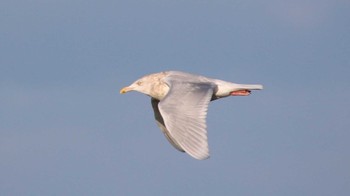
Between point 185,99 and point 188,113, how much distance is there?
746 mm

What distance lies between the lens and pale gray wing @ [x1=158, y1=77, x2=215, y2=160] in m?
30.5

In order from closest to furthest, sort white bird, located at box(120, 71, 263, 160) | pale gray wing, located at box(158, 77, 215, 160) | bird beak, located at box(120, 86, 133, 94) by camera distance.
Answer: pale gray wing, located at box(158, 77, 215, 160), white bird, located at box(120, 71, 263, 160), bird beak, located at box(120, 86, 133, 94)

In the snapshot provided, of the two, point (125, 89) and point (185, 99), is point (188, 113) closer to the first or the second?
point (185, 99)

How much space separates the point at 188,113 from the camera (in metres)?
31.9

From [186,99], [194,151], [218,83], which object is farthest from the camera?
[218,83]

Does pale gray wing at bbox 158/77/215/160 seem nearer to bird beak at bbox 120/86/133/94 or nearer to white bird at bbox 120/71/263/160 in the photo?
white bird at bbox 120/71/263/160

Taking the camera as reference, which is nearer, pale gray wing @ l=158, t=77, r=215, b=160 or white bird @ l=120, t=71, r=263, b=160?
pale gray wing @ l=158, t=77, r=215, b=160

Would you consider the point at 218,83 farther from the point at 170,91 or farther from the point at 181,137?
the point at 181,137

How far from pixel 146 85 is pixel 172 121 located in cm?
389

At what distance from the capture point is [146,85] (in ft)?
116

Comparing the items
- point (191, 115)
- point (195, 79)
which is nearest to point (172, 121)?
point (191, 115)

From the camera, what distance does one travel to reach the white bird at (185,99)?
30719 mm

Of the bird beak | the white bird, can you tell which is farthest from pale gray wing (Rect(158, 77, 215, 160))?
the bird beak

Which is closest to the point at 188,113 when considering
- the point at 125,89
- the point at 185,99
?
the point at 185,99
